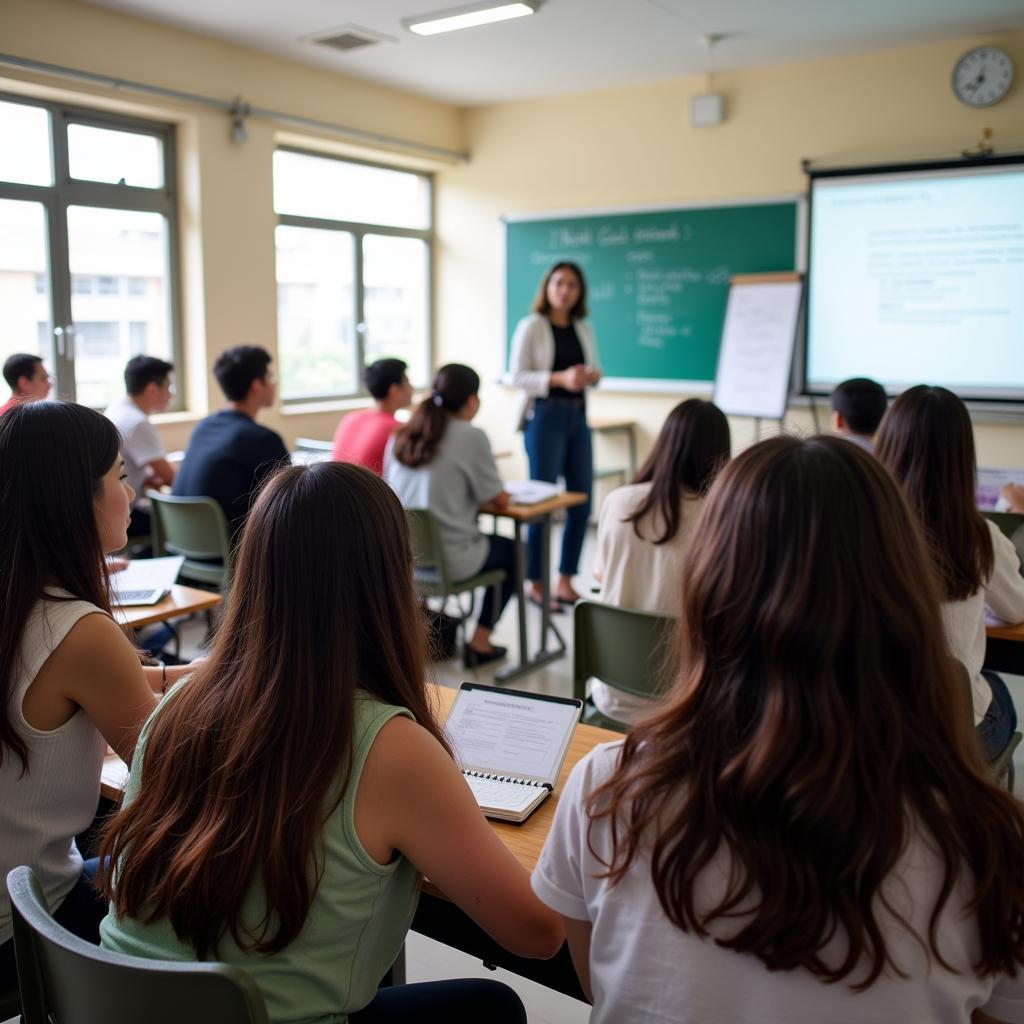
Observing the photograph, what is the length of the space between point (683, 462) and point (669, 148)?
438 centimetres

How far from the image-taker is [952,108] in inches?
210

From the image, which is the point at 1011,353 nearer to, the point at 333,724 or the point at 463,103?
the point at 463,103

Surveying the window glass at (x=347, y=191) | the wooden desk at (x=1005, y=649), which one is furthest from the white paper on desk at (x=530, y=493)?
the window glass at (x=347, y=191)

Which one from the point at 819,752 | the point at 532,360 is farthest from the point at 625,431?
the point at 819,752

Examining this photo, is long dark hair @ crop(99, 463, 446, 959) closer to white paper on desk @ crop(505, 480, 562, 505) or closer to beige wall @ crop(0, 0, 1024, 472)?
white paper on desk @ crop(505, 480, 562, 505)

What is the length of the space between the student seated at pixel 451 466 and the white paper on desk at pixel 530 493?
0.29ft

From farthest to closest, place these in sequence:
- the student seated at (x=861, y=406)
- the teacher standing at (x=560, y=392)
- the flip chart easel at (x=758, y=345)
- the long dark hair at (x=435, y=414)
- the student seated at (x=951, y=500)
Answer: the flip chart easel at (x=758, y=345), the teacher standing at (x=560, y=392), the long dark hair at (x=435, y=414), the student seated at (x=861, y=406), the student seated at (x=951, y=500)

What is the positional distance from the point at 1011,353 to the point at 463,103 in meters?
3.90

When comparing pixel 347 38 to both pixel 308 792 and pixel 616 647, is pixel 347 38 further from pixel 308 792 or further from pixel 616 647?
pixel 308 792

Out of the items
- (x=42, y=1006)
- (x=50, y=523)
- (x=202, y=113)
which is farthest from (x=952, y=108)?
(x=42, y=1006)

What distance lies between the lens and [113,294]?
5352 mm

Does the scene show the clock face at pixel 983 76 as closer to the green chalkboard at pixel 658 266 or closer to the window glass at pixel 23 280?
the green chalkboard at pixel 658 266

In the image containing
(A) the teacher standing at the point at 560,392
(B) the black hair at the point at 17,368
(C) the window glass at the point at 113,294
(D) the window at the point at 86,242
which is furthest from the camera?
(C) the window glass at the point at 113,294

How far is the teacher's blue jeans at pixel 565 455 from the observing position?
508cm
